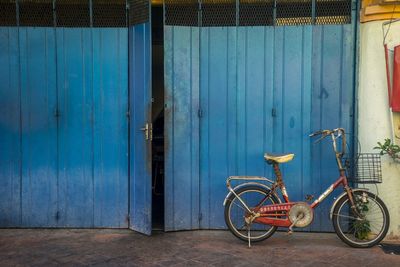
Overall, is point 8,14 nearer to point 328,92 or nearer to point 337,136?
point 328,92

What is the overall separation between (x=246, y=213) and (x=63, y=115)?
2683 mm

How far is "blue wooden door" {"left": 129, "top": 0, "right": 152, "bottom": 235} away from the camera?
609cm

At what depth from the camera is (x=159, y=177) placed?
8.24m

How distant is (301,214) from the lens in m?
5.85

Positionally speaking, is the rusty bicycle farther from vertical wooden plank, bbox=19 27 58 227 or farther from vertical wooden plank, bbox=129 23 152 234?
vertical wooden plank, bbox=19 27 58 227

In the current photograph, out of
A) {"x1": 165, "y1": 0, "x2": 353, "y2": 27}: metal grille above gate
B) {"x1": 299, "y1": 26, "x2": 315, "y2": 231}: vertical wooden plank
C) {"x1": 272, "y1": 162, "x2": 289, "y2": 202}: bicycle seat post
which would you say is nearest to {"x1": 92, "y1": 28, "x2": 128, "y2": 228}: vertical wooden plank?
{"x1": 165, "y1": 0, "x2": 353, "y2": 27}: metal grille above gate

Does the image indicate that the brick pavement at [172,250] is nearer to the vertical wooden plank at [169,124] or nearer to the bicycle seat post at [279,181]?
the vertical wooden plank at [169,124]

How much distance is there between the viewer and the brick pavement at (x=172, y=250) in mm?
5332

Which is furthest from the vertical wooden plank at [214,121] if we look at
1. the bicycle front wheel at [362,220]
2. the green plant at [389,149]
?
the green plant at [389,149]

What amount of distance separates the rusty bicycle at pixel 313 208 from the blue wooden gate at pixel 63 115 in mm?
1637

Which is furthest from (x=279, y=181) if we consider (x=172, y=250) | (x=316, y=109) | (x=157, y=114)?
(x=157, y=114)

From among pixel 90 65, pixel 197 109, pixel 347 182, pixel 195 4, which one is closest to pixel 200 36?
pixel 195 4

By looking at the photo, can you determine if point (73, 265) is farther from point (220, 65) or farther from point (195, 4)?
point (195, 4)

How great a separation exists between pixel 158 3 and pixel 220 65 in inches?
45.0
